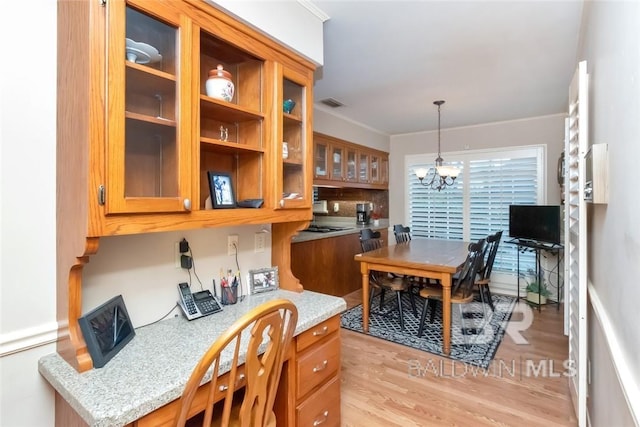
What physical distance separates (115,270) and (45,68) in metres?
0.78

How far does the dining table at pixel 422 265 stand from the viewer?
9.09ft

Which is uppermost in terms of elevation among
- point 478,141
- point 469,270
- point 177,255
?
point 478,141

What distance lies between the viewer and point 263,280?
1937 mm

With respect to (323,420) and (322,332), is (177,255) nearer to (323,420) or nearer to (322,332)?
(322,332)

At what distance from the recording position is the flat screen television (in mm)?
3772

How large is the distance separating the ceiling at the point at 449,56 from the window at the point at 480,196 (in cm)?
74

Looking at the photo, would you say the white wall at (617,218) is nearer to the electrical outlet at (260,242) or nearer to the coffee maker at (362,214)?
the electrical outlet at (260,242)

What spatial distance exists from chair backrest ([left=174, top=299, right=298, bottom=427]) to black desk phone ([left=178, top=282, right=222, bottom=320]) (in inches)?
15.2

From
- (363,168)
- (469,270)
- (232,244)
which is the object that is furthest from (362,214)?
(232,244)

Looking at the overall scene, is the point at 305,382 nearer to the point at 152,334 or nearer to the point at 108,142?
the point at 152,334

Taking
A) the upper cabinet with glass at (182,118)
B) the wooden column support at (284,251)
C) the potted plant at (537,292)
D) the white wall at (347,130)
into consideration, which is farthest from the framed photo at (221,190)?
the potted plant at (537,292)

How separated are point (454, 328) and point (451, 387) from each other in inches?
41.9

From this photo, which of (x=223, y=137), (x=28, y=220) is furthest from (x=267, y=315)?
(x=223, y=137)

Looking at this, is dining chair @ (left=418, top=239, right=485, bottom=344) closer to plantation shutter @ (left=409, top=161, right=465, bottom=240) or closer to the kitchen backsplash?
plantation shutter @ (left=409, top=161, right=465, bottom=240)
